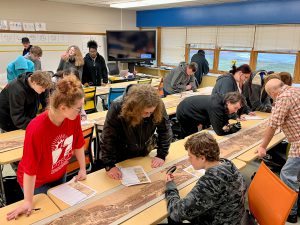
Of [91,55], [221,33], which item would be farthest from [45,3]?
[221,33]

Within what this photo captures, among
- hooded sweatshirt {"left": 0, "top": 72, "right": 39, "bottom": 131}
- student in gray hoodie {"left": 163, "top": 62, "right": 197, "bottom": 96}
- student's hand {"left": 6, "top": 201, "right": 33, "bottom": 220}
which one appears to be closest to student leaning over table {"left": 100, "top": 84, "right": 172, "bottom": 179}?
student's hand {"left": 6, "top": 201, "right": 33, "bottom": 220}

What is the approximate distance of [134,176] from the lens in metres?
1.95

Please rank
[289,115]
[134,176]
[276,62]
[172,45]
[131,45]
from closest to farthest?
[134,176]
[289,115]
[276,62]
[131,45]
[172,45]

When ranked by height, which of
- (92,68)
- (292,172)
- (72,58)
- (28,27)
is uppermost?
(28,27)

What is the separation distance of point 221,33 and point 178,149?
515cm

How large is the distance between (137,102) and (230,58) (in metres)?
5.77

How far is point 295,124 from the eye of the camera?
232cm

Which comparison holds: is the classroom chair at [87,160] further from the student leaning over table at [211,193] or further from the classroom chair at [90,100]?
the classroom chair at [90,100]

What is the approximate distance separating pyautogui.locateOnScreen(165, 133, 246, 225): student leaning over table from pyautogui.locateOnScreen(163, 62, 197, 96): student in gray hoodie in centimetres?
340

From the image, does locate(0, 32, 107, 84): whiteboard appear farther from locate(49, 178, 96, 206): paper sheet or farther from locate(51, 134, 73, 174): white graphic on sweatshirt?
locate(49, 178, 96, 206): paper sheet

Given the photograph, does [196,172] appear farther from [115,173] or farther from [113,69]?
[113,69]

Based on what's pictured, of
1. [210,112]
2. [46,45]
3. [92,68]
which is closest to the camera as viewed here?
[210,112]

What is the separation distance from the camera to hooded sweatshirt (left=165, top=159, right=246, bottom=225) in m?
1.42

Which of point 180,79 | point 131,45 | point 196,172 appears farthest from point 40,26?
point 196,172
